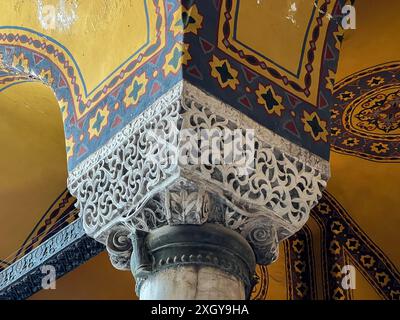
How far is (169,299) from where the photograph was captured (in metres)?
3.41

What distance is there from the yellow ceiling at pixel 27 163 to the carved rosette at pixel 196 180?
8.00 feet

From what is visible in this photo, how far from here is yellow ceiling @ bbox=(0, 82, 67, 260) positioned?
6.25m

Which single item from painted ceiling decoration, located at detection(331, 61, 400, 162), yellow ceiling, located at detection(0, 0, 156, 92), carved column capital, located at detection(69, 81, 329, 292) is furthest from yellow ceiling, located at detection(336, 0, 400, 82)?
carved column capital, located at detection(69, 81, 329, 292)

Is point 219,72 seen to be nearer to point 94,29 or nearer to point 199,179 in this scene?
point 199,179

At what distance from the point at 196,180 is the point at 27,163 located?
126 inches

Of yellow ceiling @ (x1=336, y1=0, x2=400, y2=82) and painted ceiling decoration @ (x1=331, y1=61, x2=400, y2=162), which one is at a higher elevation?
yellow ceiling @ (x1=336, y1=0, x2=400, y2=82)

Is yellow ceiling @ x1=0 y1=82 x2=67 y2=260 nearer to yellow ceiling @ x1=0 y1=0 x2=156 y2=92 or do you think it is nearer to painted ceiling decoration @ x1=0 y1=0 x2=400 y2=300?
painted ceiling decoration @ x1=0 y1=0 x2=400 y2=300

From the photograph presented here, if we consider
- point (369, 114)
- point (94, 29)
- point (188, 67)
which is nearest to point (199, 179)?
point (188, 67)

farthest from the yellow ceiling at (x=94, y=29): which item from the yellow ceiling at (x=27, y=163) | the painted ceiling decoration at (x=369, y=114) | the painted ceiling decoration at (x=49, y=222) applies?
the painted ceiling decoration at (x=49, y=222)

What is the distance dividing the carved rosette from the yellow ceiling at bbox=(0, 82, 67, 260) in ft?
8.00

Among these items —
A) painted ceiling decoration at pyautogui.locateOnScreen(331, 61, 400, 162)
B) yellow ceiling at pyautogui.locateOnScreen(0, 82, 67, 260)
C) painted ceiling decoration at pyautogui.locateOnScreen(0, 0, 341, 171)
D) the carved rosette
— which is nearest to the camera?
the carved rosette

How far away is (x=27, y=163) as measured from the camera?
6.51m

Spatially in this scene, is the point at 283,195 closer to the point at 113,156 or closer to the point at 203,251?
the point at 203,251

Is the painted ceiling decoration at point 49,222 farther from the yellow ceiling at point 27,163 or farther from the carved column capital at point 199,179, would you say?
the carved column capital at point 199,179
